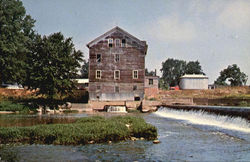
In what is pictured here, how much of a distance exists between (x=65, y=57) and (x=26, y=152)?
2980 centimetres

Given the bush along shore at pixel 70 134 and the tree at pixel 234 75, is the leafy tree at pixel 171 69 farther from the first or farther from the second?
the bush along shore at pixel 70 134

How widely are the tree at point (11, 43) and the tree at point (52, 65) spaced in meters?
7.13

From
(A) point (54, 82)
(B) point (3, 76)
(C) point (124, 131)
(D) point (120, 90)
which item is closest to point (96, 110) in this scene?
(D) point (120, 90)

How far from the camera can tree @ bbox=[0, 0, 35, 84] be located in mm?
48344

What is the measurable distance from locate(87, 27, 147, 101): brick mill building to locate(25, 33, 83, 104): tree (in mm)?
6523

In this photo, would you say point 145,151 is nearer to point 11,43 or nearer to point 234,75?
point 11,43

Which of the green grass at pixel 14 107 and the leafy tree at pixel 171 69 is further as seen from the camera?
the leafy tree at pixel 171 69

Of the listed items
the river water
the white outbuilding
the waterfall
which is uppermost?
the white outbuilding

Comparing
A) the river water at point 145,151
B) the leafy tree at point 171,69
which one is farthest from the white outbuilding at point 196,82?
the leafy tree at point 171,69

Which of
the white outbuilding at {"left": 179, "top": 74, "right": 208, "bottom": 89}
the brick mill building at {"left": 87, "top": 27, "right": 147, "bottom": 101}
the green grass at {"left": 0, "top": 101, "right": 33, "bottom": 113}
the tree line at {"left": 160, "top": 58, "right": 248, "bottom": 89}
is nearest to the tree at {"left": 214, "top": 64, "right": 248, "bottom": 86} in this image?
the tree line at {"left": 160, "top": 58, "right": 248, "bottom": 89}

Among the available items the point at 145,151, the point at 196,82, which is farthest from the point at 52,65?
the point at 196,82

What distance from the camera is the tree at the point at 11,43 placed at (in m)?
48.3

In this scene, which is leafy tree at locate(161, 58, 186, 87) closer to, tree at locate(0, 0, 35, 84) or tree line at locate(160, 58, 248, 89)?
tree line at locate(160, 58, 248, 89)

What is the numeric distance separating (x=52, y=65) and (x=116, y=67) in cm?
1177
